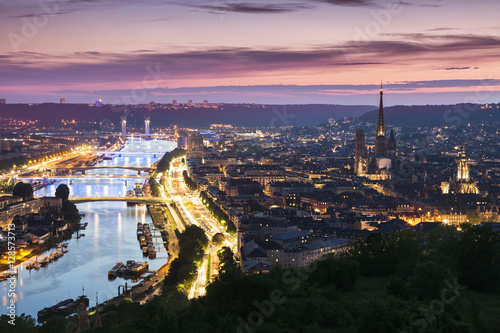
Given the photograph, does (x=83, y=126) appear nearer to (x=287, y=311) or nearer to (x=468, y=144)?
(x=468, y=144)

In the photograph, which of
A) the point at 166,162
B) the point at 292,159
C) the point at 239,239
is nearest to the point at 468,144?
the point at 292,159

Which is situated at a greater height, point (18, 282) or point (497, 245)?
point (497, 245)

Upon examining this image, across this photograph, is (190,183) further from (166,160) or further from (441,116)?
(441,116)

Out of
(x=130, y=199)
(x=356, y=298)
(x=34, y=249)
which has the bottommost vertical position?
(x=34, y=249)

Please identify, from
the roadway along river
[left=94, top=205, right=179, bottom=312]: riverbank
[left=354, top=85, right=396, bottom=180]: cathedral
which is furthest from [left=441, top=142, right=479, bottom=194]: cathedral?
the roadway along river

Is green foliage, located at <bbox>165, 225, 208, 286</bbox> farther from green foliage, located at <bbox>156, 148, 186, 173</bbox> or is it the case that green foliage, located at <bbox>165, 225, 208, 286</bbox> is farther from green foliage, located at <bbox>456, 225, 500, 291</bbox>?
green foliage, located at <bbox>156, 148, 186, 173</bbox>

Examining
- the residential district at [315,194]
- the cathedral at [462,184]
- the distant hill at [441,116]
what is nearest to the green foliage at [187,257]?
the residential district at [315,194]

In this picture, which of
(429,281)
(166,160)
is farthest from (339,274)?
(166,160)

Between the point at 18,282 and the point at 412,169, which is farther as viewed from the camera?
the point at 412,169
